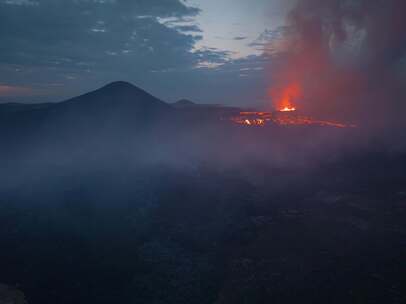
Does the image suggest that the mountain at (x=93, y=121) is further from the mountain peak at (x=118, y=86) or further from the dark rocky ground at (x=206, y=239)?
the dark rocky ground at (x=206, y=239)

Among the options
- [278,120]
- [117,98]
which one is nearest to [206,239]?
[117,98]

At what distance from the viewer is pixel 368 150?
50.8 m

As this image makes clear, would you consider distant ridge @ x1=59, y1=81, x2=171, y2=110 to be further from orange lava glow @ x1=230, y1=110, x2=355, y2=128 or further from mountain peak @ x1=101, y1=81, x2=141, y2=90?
orange lava glow @ x1=230, y1=110, x2=355, y2=128

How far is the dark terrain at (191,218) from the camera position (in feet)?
64.0

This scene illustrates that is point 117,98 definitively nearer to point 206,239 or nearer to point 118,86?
point 118,86

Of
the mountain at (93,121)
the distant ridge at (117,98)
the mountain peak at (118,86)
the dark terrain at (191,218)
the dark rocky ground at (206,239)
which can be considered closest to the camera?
the dark rocky ground at (206,239)

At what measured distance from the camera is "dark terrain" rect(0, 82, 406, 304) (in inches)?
768

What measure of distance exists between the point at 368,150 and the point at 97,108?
159ft

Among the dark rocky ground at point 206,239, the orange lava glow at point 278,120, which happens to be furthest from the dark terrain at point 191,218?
the orange lava glow at point 278,120

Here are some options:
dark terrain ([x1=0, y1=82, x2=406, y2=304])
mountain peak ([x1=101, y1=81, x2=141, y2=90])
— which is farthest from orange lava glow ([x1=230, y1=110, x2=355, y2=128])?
mountain peak ([x1=101, y1=81, x2=141, y2=90])

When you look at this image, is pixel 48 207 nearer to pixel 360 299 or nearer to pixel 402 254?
pixel 360 299

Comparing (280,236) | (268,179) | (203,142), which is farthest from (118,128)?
(280,236)

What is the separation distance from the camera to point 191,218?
29.6 meters

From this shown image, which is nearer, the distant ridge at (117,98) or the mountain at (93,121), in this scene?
the mountain at (93,121)
